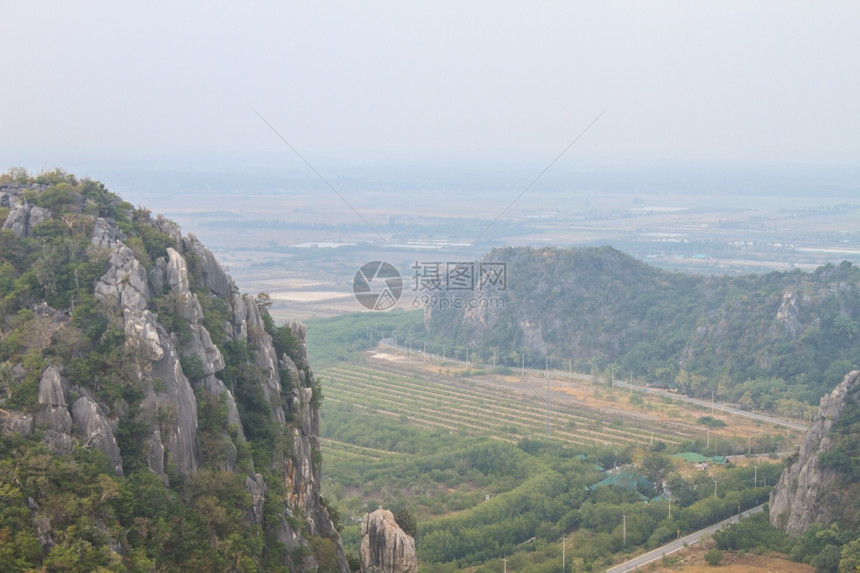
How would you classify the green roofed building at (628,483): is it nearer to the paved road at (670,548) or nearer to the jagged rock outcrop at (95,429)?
the paved road at (670,548)

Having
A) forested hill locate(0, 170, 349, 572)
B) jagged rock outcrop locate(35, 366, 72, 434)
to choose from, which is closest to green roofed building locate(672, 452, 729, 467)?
forested hill locate(0, 170, 349, 572)

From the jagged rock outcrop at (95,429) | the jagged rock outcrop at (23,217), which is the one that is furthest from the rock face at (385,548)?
the jagged rock outcrop at (23,217)

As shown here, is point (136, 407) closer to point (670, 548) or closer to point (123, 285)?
point (123, 285)

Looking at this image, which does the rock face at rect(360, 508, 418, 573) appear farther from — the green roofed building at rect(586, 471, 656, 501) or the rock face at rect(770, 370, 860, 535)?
the green roofed building at rect(586, 471, 656, 501)

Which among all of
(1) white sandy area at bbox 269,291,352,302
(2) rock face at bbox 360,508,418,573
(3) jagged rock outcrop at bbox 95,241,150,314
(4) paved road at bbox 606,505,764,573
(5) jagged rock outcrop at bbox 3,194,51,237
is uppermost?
(5) jagged rock outcrop at bbox 3,194,51,237

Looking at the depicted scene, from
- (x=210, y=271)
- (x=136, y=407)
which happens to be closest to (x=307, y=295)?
(x=210, y=271)
